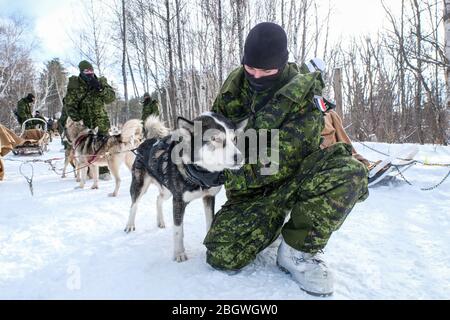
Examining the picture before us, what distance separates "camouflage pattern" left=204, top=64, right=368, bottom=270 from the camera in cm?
167

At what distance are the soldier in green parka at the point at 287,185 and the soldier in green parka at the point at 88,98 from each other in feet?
13.1

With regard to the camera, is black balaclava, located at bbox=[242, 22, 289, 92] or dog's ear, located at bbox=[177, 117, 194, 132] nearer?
black balaclava, located at bbox=[242, 22, 289, 92]

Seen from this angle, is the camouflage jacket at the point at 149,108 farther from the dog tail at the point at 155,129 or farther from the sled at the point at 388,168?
the sled at the point at 388,168

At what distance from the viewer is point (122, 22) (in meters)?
13.8

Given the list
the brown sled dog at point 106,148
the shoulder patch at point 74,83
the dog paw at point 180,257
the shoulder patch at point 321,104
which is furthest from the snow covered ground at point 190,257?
the shoulder patch at point 74,83

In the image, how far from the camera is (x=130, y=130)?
4.92 metres

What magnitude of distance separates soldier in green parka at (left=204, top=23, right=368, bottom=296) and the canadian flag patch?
0.02 metres

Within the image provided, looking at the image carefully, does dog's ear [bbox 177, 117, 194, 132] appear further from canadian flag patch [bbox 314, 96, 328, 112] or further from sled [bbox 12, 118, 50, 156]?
sled [bbox 12, 118, 50, 156]

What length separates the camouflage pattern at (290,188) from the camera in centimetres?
167

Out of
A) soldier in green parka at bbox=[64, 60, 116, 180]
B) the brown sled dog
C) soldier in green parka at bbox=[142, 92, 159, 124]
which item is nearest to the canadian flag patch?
the brown sled dog

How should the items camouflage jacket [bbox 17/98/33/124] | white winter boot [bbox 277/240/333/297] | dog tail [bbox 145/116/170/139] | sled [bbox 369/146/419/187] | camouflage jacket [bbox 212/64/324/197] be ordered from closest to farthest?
white winter boot [bbox 277/240/333/297], camouflage jacket [bbox 212/64/324/197], dog tail [bbox 145/116/170/139], sled [bbox 369/146/419/187], camouflage jacket [bbox 17/98/33/124]
